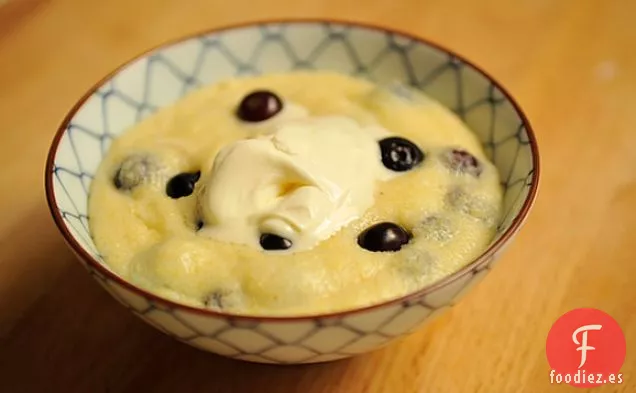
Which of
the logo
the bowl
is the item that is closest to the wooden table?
the logo

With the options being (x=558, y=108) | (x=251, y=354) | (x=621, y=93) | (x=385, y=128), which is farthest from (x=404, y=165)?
(x=621, y=93)

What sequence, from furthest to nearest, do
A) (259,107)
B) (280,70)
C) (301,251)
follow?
(280,70) < (259,107) < (301,251)

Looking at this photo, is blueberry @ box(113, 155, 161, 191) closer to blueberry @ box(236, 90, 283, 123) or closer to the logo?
blueberry @ box(236, 90, 283, 123)

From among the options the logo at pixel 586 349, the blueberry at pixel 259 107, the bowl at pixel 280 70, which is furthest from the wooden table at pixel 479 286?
the blueberry at pixel 259 107

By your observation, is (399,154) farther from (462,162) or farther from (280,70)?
(280,70)

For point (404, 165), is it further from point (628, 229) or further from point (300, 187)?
point (628, 229)

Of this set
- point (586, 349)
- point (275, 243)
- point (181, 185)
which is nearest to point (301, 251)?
point (275, 243)
